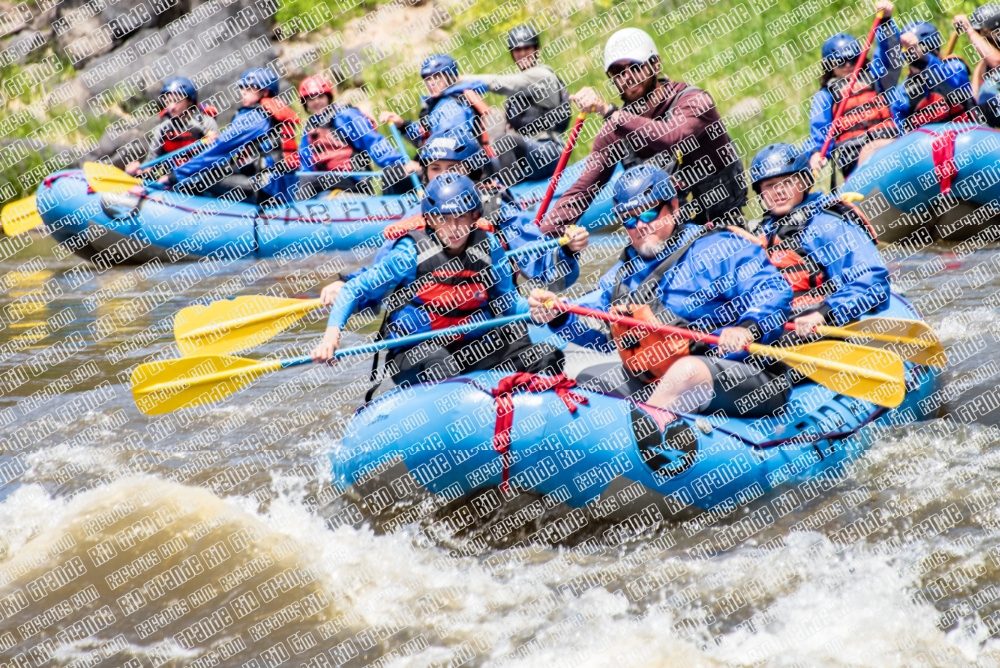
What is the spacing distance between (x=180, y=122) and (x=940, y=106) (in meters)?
6.42

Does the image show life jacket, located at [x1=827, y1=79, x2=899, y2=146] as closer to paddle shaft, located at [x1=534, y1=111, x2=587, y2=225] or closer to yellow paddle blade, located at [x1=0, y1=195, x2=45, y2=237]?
paddle shaft, located at [x1=534, y1=111, x2=587, y2=225]

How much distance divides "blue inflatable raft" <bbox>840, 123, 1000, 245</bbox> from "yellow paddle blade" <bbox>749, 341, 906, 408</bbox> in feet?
13.6

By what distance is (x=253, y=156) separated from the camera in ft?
31.9

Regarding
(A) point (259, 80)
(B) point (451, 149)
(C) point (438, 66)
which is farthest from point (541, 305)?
(A) point (259, 80)

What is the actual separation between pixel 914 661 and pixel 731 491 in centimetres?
106

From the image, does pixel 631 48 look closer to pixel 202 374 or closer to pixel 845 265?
pixel 845 265

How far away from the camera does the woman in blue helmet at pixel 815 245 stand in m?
5.05

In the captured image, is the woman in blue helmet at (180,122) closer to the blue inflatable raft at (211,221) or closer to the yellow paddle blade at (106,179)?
the yellow paddle blade at (106,179)

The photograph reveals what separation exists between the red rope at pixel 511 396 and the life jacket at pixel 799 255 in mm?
1324

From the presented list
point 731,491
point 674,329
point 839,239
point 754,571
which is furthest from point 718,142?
point 754,571

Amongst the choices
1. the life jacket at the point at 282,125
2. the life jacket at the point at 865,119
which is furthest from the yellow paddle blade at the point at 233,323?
the life jacket at the point at 865,119

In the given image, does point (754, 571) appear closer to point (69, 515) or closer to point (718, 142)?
point (718, 142)

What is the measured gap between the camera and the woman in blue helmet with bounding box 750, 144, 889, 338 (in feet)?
16.6

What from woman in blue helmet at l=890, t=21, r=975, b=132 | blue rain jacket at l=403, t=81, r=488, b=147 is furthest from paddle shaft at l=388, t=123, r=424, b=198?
woman in blue helmet at l=890, t=21, r=975, b=132
